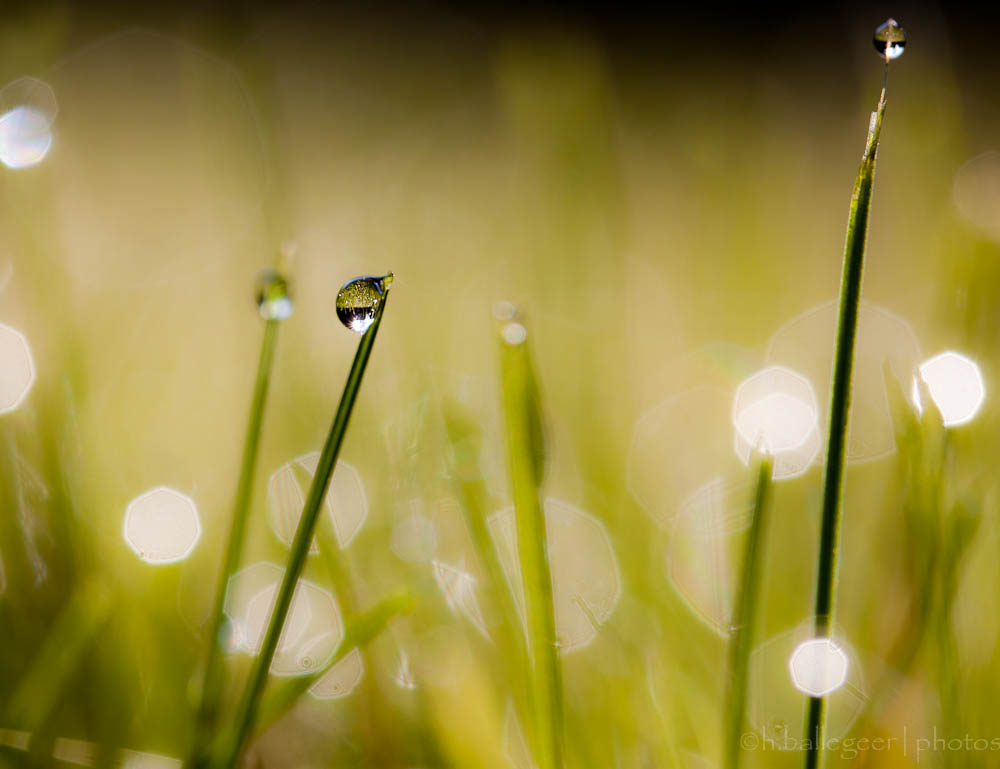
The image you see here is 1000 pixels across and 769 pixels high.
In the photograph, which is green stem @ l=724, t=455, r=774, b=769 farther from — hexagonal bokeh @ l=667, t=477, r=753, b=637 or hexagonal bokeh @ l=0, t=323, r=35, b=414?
hexagonal bokeh @ l=0, t=323, r=35, b=414

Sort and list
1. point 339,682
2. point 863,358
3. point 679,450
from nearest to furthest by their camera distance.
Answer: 1. point 339,682
2. point 679,450
3. point 863,358

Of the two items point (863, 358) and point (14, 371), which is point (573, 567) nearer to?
point (14, 371)

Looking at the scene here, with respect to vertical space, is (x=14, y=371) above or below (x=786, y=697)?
above

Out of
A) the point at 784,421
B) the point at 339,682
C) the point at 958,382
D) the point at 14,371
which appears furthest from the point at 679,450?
the point at 14,371

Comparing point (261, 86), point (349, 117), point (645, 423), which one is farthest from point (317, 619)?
point (349, 117)

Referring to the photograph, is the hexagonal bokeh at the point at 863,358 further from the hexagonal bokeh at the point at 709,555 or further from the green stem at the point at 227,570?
the green stem at the point at 227,570

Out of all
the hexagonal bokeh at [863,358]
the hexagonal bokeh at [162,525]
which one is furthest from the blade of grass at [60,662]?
the hexagonal bokeh at [863,358]
